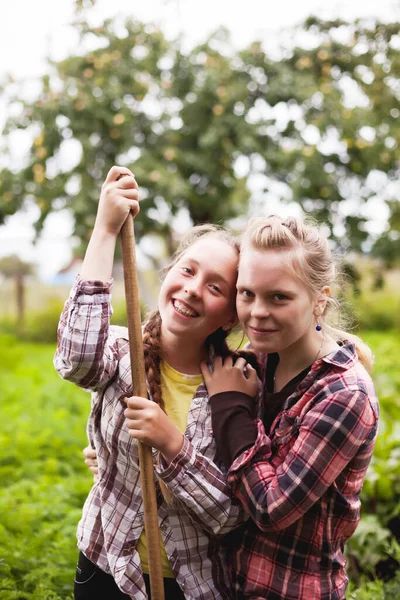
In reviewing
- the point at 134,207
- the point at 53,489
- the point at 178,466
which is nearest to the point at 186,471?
the point at 178,466

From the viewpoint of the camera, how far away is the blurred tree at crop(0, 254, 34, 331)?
16297 millimetres

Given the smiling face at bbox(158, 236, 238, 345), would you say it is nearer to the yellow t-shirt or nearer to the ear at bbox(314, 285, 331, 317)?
the yellow t-shirt

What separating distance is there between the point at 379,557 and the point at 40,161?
9100 millimetres

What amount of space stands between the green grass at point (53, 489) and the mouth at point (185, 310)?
4.29 ft

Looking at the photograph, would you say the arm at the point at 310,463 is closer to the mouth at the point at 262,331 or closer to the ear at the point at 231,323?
the mouth at the point at 262,331

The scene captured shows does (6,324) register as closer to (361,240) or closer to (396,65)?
(361,240)

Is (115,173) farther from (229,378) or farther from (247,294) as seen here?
(229,378)

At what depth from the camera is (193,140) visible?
35.5 feet

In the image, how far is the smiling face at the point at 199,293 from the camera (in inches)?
76.5

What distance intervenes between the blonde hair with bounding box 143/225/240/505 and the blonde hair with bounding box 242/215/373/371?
157mm

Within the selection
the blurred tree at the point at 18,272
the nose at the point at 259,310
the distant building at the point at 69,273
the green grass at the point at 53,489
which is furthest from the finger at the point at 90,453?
the blurred tree at the point at 18,272

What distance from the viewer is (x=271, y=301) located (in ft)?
6.02

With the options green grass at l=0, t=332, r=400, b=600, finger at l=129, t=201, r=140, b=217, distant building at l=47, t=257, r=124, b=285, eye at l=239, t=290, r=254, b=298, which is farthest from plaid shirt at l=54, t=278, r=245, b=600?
distant building at l=47, t=257, r=124, b=285

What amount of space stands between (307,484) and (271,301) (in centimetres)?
51
